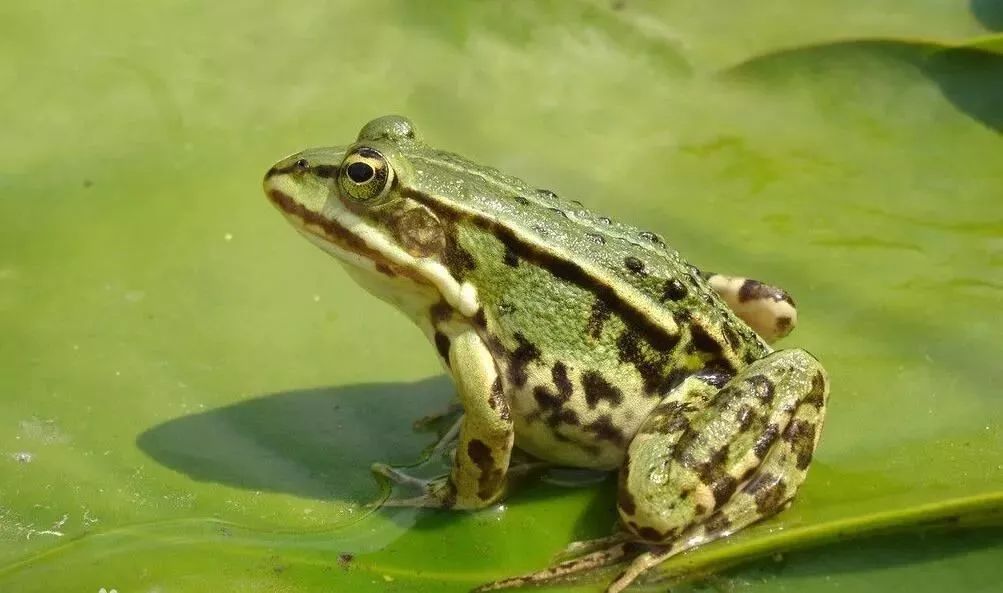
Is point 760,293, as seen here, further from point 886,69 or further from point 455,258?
point 886,69

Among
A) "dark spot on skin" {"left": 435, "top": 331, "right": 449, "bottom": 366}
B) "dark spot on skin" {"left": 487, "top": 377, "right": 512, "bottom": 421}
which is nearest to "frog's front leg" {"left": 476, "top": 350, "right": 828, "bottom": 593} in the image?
"dark spot on skin" {"left": 487, "top": 377, "right": 512, "bottom": 421}

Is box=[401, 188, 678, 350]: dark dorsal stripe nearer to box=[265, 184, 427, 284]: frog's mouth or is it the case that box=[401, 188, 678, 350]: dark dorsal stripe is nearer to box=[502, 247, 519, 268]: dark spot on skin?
box=[502, 247, 519, 268]: dark spot on skin

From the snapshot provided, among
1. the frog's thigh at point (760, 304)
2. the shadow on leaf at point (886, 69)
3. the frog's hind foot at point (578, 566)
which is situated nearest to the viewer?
the frog's hind foot at point (578, 566)

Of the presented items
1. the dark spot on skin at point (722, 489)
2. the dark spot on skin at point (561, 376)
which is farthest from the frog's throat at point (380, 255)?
the dark spot on skin at point (722, 489)

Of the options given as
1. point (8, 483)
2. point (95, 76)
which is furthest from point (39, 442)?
point (95, 76)

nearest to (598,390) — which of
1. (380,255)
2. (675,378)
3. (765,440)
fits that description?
(675,378)

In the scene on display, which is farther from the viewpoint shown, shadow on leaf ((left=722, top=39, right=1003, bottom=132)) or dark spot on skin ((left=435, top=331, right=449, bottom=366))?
shadow on leaf ((left=722, top=39, right=1003, bottom=132))

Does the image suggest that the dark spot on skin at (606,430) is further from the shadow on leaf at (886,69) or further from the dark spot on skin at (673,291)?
the shadow on leaf at (886,69)
